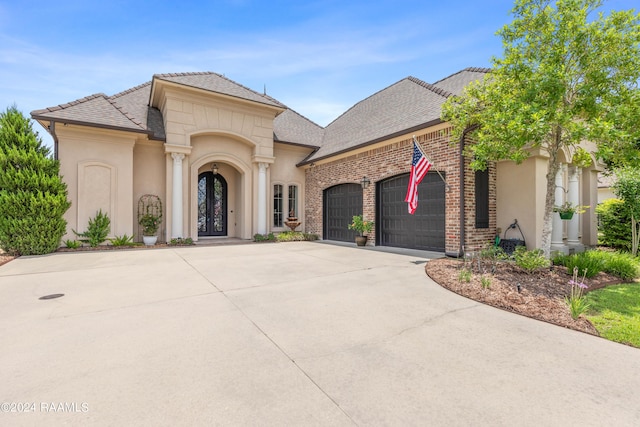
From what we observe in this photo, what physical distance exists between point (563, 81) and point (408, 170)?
4360 mm

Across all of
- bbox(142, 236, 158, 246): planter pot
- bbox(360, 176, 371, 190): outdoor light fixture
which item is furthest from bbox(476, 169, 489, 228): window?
bbox(142, 236, 158, 246): planter pot

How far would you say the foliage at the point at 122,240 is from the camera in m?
10.1

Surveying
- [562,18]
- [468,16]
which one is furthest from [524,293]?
[468,16]

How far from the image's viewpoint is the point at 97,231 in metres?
9.95

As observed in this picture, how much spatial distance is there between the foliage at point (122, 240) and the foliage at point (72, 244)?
0.93m

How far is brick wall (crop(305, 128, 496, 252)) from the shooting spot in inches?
307

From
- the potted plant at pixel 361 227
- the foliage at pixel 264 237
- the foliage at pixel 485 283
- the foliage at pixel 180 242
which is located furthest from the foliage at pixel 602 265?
the foliage at pixel 180 242

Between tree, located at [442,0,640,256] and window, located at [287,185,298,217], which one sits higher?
tree, located at [442,0,640,256]

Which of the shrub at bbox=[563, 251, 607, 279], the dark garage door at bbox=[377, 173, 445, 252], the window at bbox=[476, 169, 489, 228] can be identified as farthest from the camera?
the dark garage door at bbox=[377, 173, 445, 252]

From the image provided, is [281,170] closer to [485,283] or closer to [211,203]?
[211,203]

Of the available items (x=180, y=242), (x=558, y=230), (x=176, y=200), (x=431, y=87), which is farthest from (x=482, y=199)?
(x=176, y=200)

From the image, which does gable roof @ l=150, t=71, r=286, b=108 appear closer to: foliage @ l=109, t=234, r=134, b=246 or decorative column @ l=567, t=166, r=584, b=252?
foliage @ l=109, t=234, r=134, b=246

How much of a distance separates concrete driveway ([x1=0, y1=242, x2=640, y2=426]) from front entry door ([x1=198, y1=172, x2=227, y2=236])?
353 inches

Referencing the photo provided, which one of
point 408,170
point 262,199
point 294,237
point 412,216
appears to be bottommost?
point 294,237
